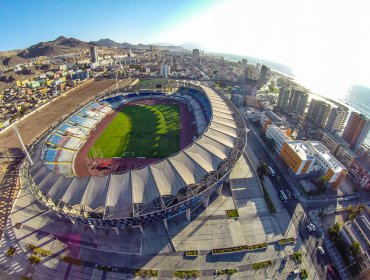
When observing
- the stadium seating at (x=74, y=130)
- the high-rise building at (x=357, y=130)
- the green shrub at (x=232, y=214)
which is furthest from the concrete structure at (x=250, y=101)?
the stadium seating at (x=74, y=130)

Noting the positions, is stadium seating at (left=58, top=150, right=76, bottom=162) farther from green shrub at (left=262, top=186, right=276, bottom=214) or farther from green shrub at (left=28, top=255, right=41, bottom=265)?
green shrub at (left=262, top=186, right=276, bottom=214)

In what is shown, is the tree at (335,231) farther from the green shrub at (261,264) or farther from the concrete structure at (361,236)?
the green shrub at (261,264)

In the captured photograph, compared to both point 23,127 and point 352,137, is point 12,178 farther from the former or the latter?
point 352,137

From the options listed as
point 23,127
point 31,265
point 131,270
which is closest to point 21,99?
point 23,127

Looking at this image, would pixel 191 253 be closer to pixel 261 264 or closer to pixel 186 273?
pixel 186 273

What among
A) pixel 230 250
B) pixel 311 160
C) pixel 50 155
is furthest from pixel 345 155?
pixel 50 155
